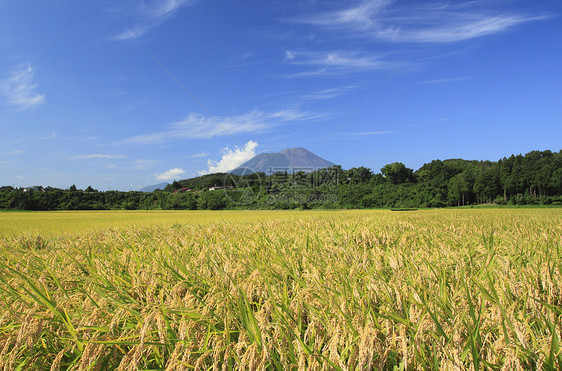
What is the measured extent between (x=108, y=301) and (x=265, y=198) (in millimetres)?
36271

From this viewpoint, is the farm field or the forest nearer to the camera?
the farm field

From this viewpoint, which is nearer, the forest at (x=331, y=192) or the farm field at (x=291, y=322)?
the farm field at (x=291, y=322)

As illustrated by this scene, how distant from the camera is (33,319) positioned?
A: 1596 mm

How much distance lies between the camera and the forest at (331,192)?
37812mm

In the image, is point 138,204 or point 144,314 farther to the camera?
point 138,204

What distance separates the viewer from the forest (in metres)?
37.8

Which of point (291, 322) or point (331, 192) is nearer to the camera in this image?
point (291, 322)

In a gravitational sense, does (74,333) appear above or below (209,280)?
below

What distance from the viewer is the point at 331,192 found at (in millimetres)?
46656

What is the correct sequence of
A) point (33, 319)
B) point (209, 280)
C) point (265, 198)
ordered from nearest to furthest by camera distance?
point (33, 319) < point (209, 280) < point (265, 198)

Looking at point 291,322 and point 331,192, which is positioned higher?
point 331,192

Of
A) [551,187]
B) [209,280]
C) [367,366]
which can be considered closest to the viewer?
[367,366]

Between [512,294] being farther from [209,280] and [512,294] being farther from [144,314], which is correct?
[144,314]

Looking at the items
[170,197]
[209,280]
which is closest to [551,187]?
[170,197]
